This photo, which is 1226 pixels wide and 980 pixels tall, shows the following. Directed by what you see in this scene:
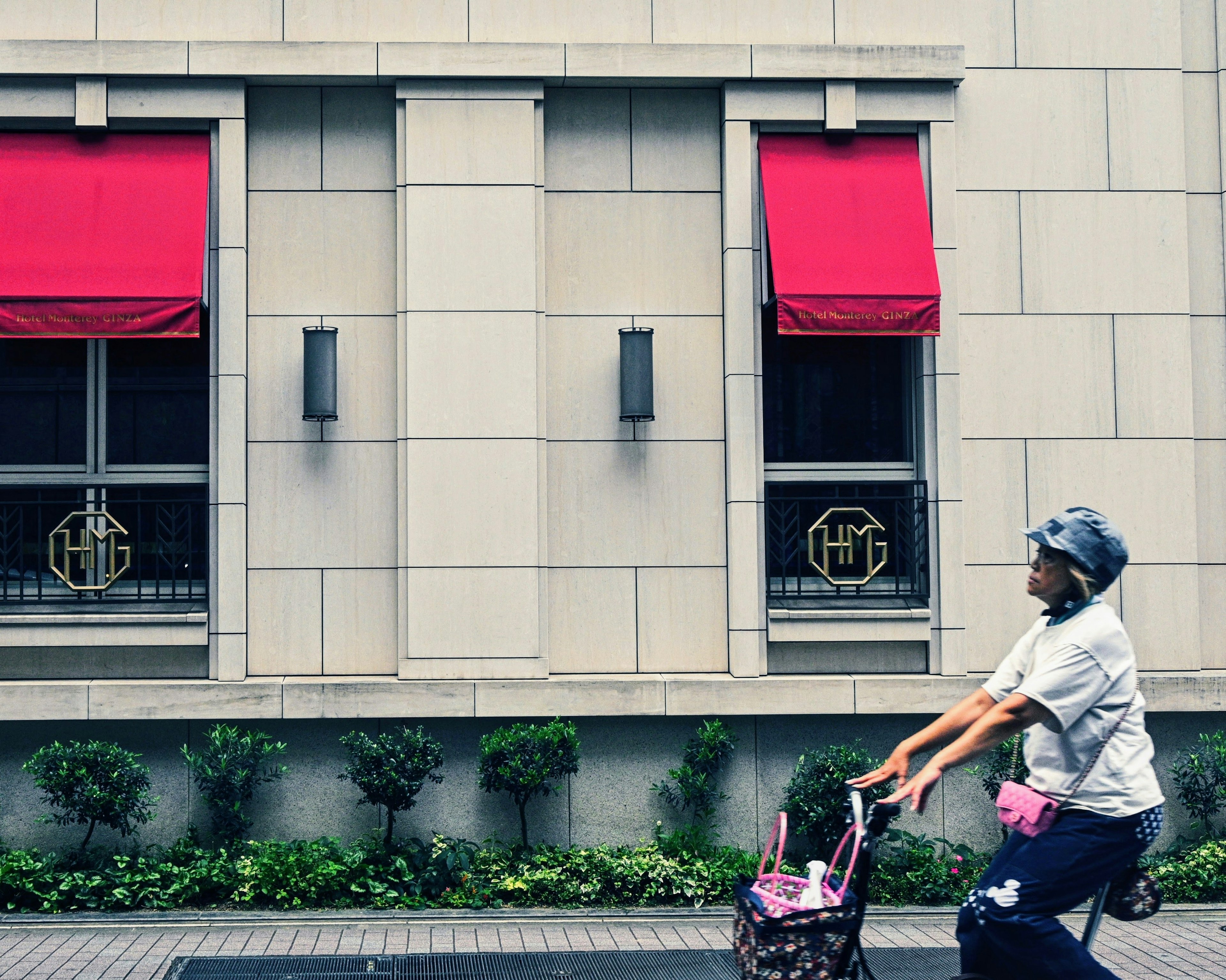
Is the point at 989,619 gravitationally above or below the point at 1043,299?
below

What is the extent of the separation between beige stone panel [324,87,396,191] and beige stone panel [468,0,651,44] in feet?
2.89

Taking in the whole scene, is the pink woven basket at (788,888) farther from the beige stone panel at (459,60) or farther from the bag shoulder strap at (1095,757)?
the beige stone panel at (459,60)

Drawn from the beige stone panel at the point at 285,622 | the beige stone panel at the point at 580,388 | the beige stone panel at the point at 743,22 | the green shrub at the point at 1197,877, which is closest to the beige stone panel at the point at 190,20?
the beige stone panel at the point at 743,22

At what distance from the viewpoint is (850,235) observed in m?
8.69

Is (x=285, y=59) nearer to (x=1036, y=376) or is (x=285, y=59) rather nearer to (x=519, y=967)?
(x=1036, y=376)

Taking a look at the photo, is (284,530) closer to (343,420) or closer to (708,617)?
(343,420)

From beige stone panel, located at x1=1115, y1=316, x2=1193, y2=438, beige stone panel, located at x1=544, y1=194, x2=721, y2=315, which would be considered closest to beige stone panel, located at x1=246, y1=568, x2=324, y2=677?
beige stone panel, located at x1=544, y1=194, x2=721, y2=315

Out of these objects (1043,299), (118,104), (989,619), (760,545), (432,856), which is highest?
(118,104)

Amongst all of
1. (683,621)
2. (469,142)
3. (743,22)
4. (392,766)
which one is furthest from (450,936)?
(743,22)

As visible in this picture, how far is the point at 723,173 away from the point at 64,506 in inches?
212

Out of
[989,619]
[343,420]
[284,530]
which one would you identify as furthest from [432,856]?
[989,619]

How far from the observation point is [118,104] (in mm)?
8633

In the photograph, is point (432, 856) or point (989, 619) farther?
point (989, 619)

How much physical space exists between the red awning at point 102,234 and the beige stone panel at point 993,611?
232 inches
